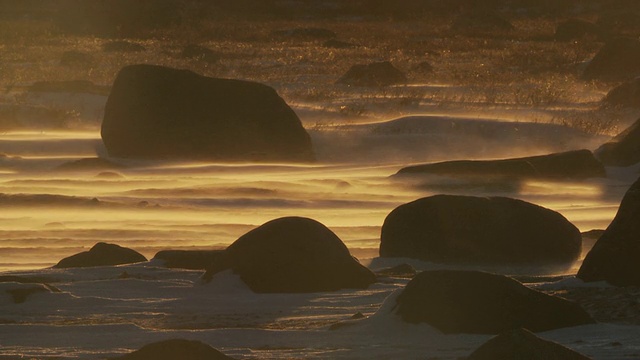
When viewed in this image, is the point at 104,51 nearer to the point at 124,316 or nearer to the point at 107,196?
the point at 107,196

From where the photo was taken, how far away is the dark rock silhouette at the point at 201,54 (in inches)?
1244

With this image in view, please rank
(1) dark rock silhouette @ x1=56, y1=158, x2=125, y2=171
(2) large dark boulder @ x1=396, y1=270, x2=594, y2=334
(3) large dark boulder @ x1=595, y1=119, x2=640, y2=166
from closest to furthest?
(2) large dark boulder @ x1=396, y1=270, x2=594, y2=334 → (1) dark rock silhouette @ x1=56, y1=158, x2=125, y2=171 → (3) large dark boulder @ x1=595, y1=119, x2=640, y2=166

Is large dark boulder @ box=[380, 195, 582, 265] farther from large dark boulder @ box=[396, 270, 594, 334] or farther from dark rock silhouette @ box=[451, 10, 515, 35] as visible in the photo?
dark rock silhouette @ box=[451, 10, 515, 35]

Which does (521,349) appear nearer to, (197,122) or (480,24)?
(197,122)

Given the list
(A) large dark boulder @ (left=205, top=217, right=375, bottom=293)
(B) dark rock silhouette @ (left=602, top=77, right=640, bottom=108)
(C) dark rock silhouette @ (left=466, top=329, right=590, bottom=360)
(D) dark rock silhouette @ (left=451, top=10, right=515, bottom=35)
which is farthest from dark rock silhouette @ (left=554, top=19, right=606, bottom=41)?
(C) dark rock silhouette @ (left=466, top=329, right=590, bottom=360)

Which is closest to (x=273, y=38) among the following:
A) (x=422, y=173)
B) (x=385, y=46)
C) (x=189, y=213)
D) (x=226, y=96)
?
(x=385, y=46)

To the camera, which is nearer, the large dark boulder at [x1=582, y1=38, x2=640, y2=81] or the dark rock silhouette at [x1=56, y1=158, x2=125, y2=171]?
the dark rock silhouette at [x1=56, y1=158, x2=125, y2=171]

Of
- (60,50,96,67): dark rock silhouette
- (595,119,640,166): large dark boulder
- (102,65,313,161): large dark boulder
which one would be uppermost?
(60,50,96,67): dark rock silhouette

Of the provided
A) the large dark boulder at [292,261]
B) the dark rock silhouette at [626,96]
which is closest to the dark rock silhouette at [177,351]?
the large dark boulder at [292,261]

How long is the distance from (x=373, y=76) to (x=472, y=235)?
16509 mm

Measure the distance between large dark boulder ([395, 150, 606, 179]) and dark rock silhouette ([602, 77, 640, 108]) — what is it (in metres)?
7.31

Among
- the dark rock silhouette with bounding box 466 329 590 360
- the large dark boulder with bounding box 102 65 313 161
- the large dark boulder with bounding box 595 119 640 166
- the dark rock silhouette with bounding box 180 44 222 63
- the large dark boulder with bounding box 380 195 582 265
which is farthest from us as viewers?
the dark rock silhouette with bounding box 180 44 222 63

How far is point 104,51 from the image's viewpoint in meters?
35.6

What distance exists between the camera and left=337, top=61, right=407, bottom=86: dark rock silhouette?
26734 millimetres
